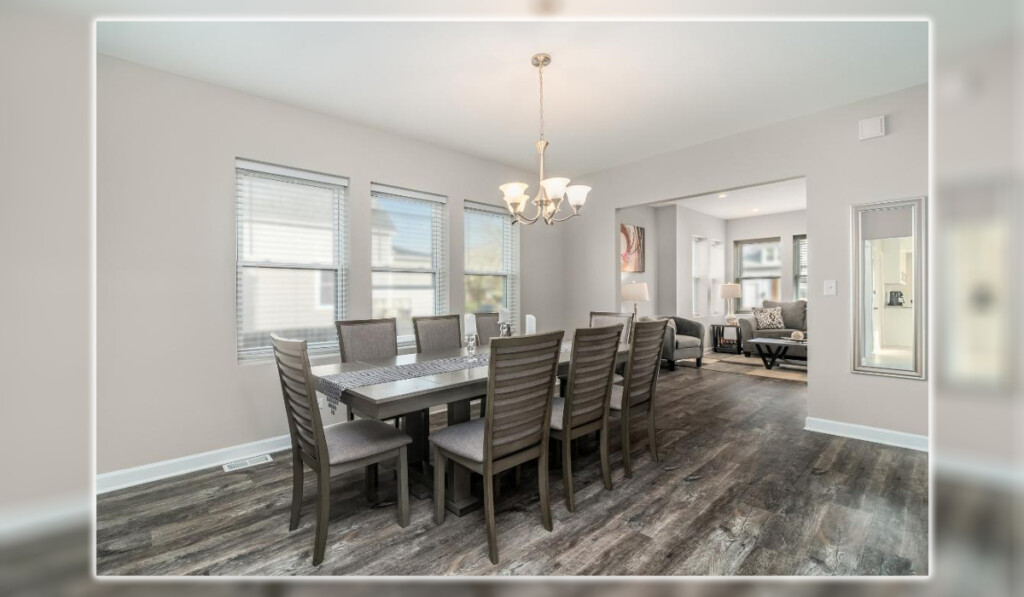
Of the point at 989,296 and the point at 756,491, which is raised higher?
the point at 989,296

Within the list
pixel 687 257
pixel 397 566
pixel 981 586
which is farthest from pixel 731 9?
pixel 687 257

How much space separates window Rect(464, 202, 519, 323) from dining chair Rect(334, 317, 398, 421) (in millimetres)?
1390

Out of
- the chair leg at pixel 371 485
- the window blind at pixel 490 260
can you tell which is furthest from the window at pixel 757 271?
the chair leg at pixel 371 485

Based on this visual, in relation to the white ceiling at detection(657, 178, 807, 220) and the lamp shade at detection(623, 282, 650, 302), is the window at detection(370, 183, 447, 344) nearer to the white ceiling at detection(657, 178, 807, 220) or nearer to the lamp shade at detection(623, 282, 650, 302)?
the lamp shade at detection(623, 282, 650, 302)

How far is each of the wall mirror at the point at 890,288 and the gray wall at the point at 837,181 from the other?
0.07 meters

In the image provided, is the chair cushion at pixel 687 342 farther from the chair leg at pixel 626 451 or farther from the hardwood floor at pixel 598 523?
the chair leg at pixel 626 451

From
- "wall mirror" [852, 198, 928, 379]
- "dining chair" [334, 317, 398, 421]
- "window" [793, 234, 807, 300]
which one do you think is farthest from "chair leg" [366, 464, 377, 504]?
"window" [793, 234, 807, 300]

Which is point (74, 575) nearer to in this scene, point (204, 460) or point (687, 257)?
point (204, 460)

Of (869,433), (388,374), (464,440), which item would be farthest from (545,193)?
(869,433)

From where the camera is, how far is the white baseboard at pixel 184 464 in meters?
2.46

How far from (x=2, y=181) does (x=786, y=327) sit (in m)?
8.55

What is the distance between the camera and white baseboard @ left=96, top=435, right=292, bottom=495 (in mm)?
2455

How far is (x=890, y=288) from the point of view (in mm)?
3201

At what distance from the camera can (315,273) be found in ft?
11.1
